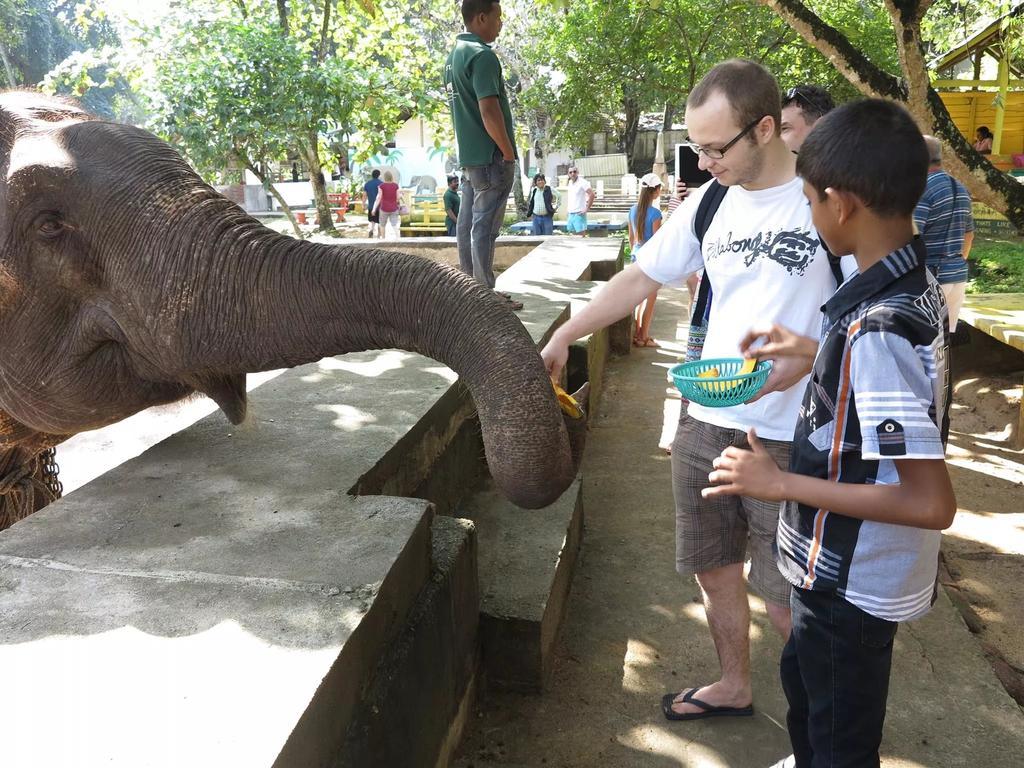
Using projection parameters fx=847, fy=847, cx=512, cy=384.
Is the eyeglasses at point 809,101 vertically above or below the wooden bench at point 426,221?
above

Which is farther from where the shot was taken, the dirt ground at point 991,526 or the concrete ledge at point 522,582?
the dirt ground at point 991,526

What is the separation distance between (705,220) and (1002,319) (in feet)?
14.6

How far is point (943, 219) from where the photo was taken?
163 inches

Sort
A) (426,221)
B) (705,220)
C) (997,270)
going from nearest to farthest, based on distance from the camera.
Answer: (705,220), (997,270), (426,221)

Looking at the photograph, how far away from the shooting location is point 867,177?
165 centimetres

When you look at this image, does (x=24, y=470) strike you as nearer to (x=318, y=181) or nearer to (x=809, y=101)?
(x=809, y=101)

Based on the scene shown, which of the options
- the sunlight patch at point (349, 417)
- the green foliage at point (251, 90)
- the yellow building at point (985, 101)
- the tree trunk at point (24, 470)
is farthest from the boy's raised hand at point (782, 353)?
the yellow building at point (985, 101)

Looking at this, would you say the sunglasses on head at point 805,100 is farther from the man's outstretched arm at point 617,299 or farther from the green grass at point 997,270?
the green grass at point 997,270

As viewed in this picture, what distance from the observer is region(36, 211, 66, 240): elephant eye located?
2.27 m

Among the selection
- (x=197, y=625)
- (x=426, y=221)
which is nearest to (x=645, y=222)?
(x=197, y=625)

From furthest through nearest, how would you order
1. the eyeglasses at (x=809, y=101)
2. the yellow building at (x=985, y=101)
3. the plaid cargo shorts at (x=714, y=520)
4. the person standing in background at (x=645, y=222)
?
the yellow building at (x=985, y=101) → the person standing in background at (x=645, y=222) → the eyeglasses at (x=809, y=101) → the plaid cargo shorts at (x=714, y=520)

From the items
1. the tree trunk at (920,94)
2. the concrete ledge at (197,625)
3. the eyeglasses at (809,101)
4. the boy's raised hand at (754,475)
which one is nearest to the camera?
the concrete ledge at (197,625)

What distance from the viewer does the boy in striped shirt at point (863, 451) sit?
5.19 ft

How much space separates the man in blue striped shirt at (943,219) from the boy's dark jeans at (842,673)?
2717 mm
